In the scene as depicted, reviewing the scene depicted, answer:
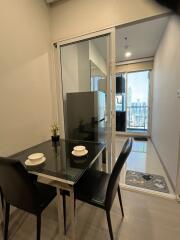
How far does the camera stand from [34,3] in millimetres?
1860

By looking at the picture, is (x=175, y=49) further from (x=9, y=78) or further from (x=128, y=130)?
(x=128, y=130)

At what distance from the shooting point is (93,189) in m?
1.34

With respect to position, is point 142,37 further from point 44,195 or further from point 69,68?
point 44,195

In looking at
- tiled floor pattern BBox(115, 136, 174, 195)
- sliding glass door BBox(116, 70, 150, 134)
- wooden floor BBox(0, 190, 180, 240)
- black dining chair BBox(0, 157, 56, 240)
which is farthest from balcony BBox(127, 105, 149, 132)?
black dining chair BBox(0, 157, 56, 240)

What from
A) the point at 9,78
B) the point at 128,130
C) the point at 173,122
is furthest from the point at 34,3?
the point at 128,130

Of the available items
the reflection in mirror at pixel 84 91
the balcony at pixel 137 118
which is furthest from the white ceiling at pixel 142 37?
the balcony at pixel 137 118

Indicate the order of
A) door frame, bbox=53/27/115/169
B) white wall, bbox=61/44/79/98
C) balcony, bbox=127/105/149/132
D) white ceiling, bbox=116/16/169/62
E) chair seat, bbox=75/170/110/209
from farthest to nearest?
1. balcony, bbox=127/105/149/132
2. white ceiling, bbox=116/16/169/62
3. white wall, bbox=61/44/79/98
4. door frame, bbox=53/27/115/169
5. chair seat, bbox=75/170/110/209

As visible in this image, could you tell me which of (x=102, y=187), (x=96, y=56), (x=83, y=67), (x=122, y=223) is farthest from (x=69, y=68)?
(x=122, y=223)

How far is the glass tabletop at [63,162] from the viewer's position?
1104mm

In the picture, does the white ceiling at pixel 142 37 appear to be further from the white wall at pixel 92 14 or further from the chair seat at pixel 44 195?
the chair seat at pixel 44 195

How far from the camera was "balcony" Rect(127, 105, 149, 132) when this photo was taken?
5.14 metres

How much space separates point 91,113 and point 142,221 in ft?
5.07

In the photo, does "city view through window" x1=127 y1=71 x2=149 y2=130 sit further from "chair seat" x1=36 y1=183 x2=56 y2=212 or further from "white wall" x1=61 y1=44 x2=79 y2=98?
"chair seat" x1=36 y1=183 x2=56 y2=212

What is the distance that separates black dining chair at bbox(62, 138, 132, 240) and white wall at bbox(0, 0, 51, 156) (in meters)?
0.92
